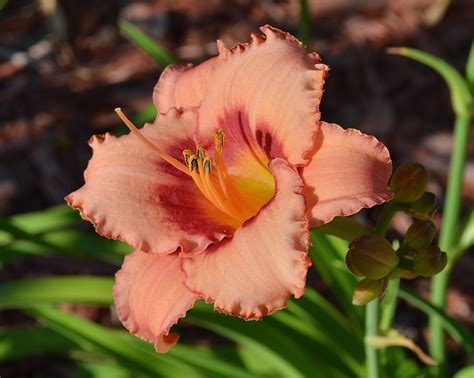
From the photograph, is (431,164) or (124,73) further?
(124,73)

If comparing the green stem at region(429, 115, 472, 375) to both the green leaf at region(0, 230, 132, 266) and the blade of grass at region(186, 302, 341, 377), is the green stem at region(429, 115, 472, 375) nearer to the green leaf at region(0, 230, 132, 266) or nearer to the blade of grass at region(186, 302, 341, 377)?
the blade of grass at region(186, 302, 341, 377)

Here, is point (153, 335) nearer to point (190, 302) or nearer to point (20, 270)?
point (190, 302)

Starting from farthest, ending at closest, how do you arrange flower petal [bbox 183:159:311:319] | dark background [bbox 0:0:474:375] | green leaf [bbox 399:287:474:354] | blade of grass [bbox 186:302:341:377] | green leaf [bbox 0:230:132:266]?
dark background [bbox 0:0:474:375] < green leaf [bbox 0:230:132:266] < blade of grass [bbox 186:302:341:377] < green leaf [bbox 399:287:474:354] < flower petal [bbox 183:159:311:319]

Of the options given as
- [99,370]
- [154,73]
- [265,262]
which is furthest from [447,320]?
[154,73]

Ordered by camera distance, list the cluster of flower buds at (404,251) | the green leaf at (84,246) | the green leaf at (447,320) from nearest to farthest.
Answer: the cluster of flower buds at (404,251) → the green leaf at (447,320) → the green leaf at (84,246)

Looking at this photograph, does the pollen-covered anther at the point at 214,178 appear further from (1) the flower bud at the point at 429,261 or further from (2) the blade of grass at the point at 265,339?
(2) the blade of grass at the point at 265,339

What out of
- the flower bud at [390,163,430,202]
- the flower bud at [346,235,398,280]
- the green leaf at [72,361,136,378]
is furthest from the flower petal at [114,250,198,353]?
the green leaf at [72,361,136,378]

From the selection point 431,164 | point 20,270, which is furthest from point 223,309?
point 431,164

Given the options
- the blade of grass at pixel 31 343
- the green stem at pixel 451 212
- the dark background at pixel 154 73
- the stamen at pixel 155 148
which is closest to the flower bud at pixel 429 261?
the stamen at pixel 155 148
